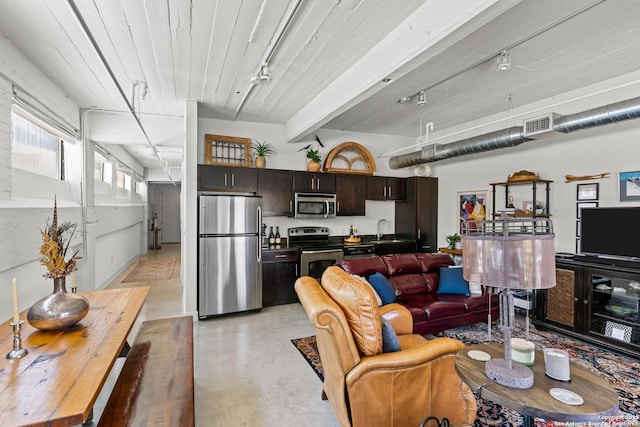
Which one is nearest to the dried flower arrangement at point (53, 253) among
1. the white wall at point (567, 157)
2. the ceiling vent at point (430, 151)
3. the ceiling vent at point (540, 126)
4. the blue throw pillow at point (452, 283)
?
the blue throw pillow at point (452, 283)

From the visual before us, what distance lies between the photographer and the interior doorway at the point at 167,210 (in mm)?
12625

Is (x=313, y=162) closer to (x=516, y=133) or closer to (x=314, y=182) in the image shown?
(x=314, y=182)

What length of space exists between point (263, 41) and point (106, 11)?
116 centimetres

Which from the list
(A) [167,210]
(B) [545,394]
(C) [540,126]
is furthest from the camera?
(A) [167,210]

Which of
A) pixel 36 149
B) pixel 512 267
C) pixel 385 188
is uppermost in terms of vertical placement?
pixel 36 149

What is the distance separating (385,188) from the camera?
5875 mm

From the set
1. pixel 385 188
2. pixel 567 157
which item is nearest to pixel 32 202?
pixel 385 188

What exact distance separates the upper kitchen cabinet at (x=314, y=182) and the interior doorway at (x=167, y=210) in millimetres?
9147

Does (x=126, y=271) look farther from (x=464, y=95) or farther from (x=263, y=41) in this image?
(x=464, y=95)

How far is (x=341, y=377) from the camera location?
1.77m

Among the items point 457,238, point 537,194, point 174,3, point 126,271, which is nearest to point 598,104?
point 537,194

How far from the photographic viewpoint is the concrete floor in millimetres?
2242

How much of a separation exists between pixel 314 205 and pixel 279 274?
132 centimetres

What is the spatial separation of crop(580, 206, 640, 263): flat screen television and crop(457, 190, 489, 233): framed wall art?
1522 millimetres
